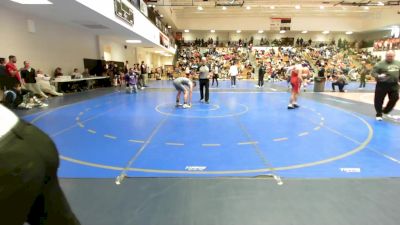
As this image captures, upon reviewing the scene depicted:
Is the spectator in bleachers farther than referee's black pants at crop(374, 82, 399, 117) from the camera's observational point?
Yes

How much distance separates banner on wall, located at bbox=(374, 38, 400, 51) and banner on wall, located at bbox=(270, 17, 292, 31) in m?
11.1

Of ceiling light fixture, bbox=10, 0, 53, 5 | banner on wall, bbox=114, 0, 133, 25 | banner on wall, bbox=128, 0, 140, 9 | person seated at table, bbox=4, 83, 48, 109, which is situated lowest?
person seated at table, bbox=4, 83, 48, 109

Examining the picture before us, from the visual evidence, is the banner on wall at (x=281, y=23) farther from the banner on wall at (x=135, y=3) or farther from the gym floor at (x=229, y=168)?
the gym floor at (x=229, y=168)

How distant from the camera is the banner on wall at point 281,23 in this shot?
3791cm

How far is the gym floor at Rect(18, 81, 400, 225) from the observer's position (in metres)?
3.05

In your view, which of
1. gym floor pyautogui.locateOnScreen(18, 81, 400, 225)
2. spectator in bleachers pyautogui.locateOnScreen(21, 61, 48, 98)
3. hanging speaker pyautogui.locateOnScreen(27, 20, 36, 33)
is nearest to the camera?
gym floor pyautogui.locateOnScreen(18, 81, 400, 225)

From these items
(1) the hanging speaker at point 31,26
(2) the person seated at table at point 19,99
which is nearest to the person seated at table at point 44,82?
(1) the hanging speaker at point 31,26

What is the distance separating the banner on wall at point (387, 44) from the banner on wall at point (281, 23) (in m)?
11.1

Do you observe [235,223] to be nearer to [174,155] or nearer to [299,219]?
[299,219]

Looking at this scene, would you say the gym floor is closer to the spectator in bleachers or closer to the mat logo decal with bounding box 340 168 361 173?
the mat logo decal with bounding box 340 168 361 173

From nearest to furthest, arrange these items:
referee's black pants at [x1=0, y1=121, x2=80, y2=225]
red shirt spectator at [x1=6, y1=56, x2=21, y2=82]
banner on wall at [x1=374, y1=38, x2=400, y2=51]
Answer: referee's black pants at [x1=0, y1=121, x2=80, y2=225], red shirt spectator at [x1=6, y1=56, x2=21, y2=82], banner on wall at [x1=374, y1=38, x2=400, y2=51]

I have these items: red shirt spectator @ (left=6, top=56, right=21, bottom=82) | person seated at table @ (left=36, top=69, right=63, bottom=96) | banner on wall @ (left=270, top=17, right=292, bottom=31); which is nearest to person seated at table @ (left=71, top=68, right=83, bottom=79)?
person seated at table @ (left=36, top=69, right=63, bottom=96)

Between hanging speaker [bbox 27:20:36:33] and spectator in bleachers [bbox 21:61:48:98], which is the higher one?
hanging speaker [bbox 27:20:36:33]

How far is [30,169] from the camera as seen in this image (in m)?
A: 1.07
